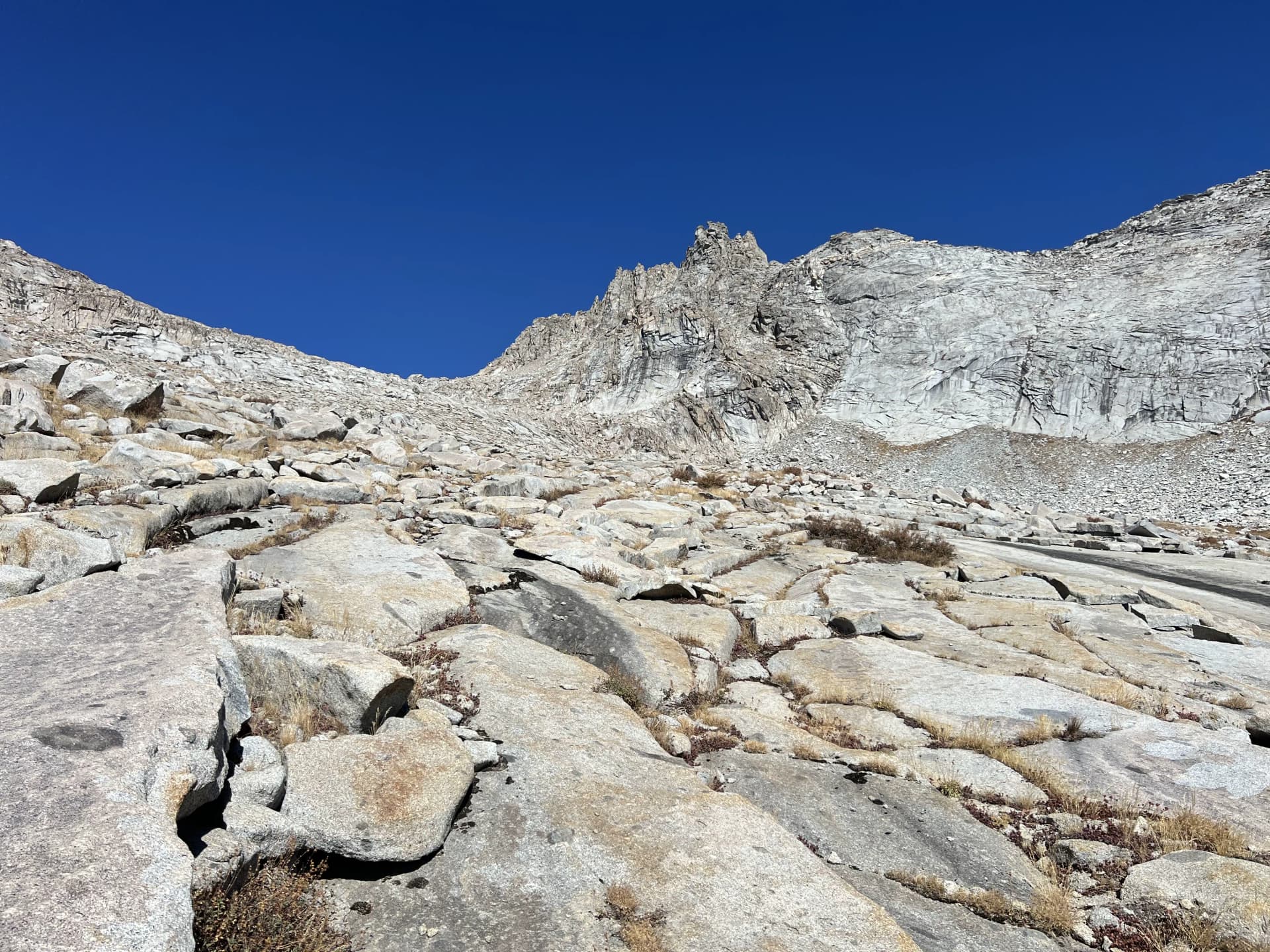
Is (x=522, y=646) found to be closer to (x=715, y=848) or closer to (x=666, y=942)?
(x=715, y=848)

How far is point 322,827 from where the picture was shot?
431 centimetres

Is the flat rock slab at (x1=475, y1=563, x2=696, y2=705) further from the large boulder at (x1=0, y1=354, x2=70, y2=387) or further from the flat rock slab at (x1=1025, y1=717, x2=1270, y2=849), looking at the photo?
the large boulder at (x1=0, y1=354, x2=70, y2=387)

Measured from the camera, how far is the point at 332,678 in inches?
229

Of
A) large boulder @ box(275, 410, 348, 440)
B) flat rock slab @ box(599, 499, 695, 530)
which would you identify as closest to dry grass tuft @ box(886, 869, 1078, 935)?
flat rock slab @ box(599, 499, 695, 530)

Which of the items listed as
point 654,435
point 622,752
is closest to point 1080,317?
point 654,435

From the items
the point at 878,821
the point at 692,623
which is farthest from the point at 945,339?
the point at 878,821

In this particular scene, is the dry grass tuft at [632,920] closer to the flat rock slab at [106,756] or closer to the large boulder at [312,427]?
the flat rock slab at [106,756]

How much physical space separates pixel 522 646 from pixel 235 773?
438 cm

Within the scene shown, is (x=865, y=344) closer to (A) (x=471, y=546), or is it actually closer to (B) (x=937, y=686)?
(A) (x=471, y=546)

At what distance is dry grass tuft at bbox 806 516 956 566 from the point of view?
1856cm

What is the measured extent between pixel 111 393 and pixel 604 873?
22856 mm

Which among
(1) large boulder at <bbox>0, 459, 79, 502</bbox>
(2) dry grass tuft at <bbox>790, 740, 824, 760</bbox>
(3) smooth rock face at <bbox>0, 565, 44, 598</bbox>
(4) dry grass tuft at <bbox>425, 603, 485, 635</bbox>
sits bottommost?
(2) dry grass tuft at <bbox>790, 740, 824, 760</bbox>

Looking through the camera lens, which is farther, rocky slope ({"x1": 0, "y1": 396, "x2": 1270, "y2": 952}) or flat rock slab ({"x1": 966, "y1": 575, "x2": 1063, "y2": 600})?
flat rock slab ({"x1": 966, "y1": 575, "x2": 1063, "y2": 600})

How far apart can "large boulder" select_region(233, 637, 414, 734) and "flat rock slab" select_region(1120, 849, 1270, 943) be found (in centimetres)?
630
